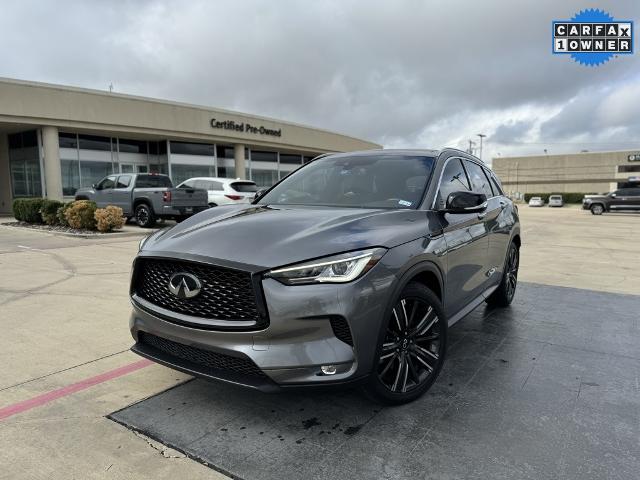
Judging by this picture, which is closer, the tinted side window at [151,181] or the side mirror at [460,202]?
the side mirror at [460,202]

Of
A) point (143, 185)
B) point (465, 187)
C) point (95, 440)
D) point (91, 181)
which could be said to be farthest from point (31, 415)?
point (91, 181)

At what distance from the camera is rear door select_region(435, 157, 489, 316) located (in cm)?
363

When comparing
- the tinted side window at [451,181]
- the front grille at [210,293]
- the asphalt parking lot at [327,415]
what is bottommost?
the asphalt parking lot at [327,415]

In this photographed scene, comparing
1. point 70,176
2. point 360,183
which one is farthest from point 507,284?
point 70,176

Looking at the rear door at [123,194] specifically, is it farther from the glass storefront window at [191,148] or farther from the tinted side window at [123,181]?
the glass storefront window at [191,148]

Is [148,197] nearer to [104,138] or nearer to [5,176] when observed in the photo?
A: [104,138]

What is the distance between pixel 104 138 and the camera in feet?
83.6

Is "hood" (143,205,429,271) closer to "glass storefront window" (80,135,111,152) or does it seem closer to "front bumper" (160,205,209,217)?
"front bumper" (160,205,209,217)

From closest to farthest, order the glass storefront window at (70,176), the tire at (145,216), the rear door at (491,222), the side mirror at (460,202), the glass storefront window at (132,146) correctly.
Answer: the side mirror at (460,202)
the rear door at (491,222)
the tire at (145,216)
the glass storefront window at (70,176)
the glass storefront window at (132,146)

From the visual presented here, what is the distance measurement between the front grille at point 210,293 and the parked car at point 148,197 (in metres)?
12.5

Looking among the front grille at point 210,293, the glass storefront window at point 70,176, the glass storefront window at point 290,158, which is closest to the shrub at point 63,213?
the glass storefront window at point 70,176

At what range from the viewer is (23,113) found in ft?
68.7

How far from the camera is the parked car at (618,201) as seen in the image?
97.6 ft

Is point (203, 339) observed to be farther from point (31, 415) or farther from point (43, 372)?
point (43, 372)
